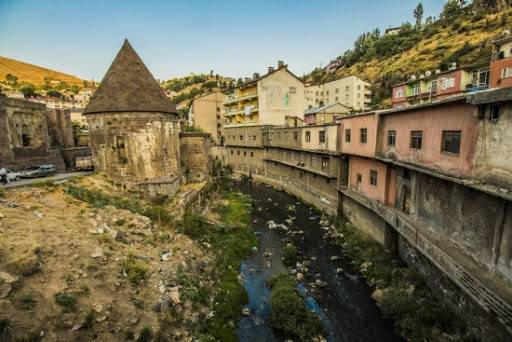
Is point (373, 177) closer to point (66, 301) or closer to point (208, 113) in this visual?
point (66, 301)

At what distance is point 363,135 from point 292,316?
12.8 m

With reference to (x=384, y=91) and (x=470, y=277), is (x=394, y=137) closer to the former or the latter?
(x=470, y=277)

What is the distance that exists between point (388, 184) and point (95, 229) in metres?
17.2

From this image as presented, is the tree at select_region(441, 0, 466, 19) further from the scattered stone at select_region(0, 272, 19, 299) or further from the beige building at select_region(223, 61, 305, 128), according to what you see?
the scattered stone at select_region(0, 272, 19, 299)

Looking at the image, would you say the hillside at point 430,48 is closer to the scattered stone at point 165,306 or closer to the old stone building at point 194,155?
the old stone building at point 194,155

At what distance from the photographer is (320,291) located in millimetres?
13891

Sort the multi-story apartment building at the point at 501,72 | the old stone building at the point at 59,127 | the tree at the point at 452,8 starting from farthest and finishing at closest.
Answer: the tree at the point at 452,8
the old stone building at the point at 59,127
the multi-story apartment building at the point at 501,72

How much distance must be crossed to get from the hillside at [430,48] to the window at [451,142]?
138 feet

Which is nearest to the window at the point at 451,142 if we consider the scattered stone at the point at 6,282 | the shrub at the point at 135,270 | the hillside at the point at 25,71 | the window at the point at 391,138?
the window at the point at 391,138

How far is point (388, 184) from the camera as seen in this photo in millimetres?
16375

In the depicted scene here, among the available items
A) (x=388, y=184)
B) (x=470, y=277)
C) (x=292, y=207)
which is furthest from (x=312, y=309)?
(x=292, y=207)

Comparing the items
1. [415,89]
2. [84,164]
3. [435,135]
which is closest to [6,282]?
[435,135]

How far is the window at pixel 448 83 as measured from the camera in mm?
30073

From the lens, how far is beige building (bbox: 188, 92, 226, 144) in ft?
190
